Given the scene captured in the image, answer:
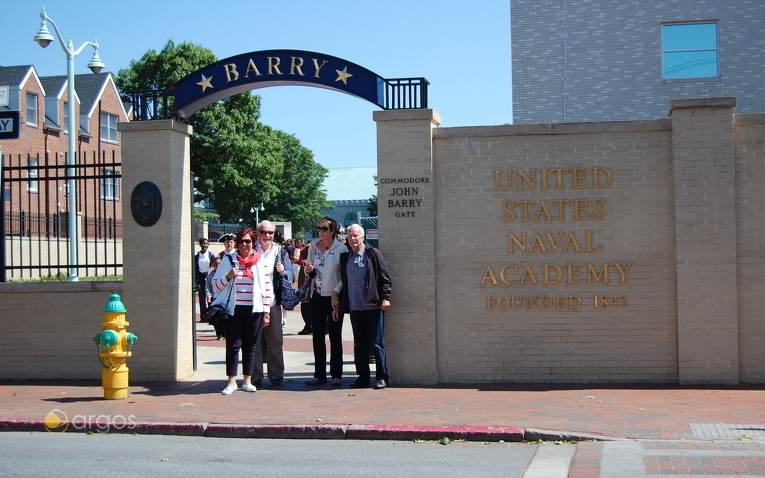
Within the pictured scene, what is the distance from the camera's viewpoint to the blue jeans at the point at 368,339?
9891mm

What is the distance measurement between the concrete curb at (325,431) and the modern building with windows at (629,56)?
1379cm

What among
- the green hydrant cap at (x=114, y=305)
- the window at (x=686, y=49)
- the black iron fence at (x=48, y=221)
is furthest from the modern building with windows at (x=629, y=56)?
the green hydrant cap at (x=114, y=305)

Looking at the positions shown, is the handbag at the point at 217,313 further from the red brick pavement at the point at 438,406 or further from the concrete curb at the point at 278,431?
the concrete curb at the point at 278,431

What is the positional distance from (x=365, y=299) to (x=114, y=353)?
2911 millimetres

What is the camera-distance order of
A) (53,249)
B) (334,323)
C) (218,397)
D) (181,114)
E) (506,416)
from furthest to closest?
(53,249) < (181,114) < (334,323) < (218,397) < (506,416)

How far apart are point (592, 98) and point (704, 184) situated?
11.0 m

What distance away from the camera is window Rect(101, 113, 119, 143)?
45.1m

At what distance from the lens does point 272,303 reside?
10.1 meters

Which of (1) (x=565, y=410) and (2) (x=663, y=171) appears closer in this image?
(1) (x=565, y=410)

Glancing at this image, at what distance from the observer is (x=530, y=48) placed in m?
20.2

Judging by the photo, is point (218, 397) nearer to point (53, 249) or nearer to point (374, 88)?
point (374, 88)

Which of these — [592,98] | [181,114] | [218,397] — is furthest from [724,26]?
[218,397]

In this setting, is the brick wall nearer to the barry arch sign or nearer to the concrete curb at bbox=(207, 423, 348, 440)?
the barry arch sign

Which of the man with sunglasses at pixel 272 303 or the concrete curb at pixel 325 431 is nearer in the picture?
the concrete curb at pixel 325 431
